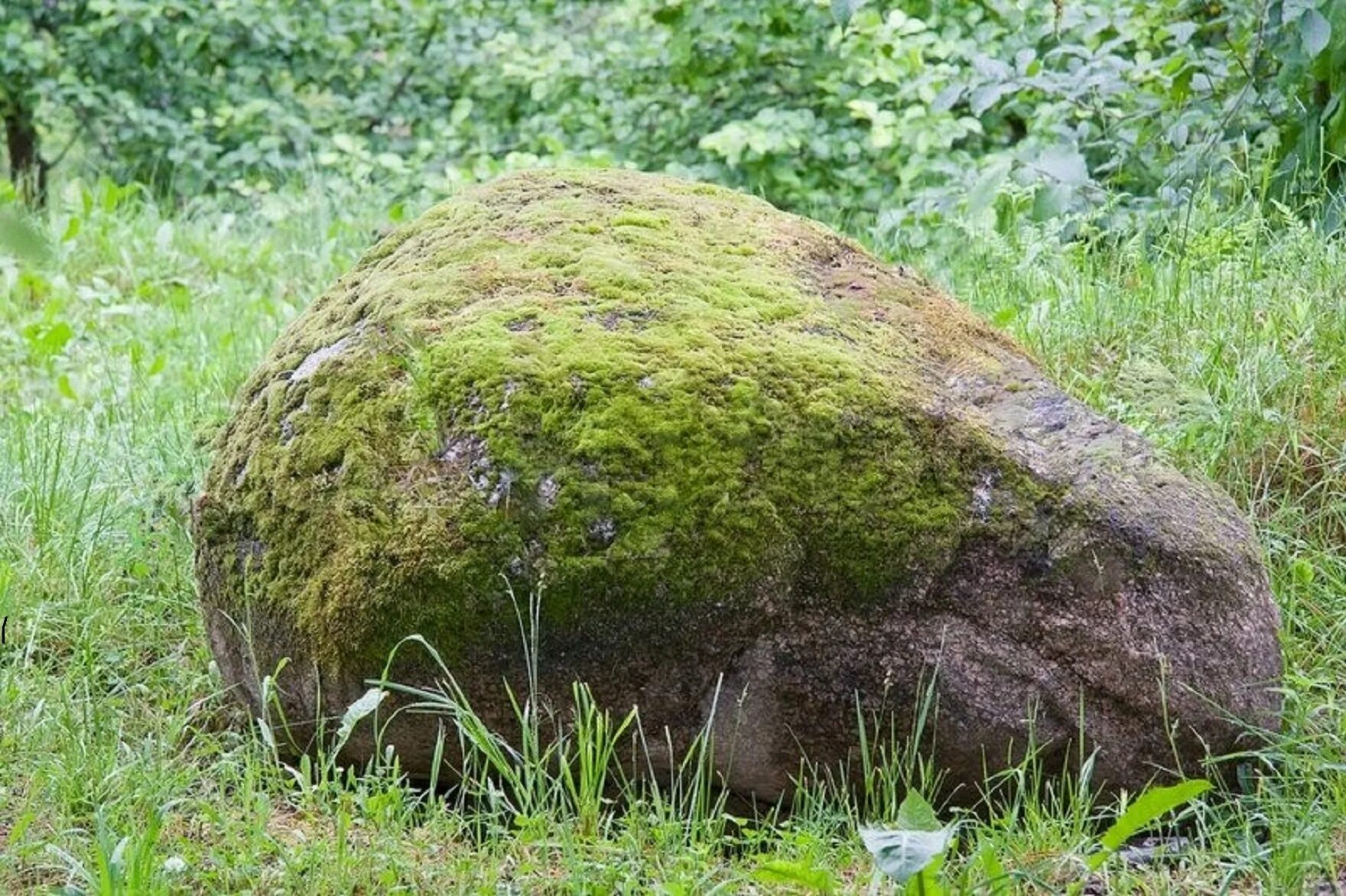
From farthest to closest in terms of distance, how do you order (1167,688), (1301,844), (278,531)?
(278,531) → (1167,688) → (1301,844)

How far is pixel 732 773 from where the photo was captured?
9.40 feet

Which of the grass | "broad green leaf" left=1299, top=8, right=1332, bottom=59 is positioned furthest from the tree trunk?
"broad green leaf" left=1299, top=8, right=1332, bottom=59

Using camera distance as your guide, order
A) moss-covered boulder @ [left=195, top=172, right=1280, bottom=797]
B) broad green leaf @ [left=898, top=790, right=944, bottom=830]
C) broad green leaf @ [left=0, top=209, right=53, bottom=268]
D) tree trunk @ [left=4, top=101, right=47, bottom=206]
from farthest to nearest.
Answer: tree trunk @ [left=4, top=101, right=47, bottom=206] → moss-covered boulder @ [left=195, top=172, right=1280, bottom=797] → broad green leaf @ [left=898, top=790, right=944, bottom=830] → broad green leaf @ [left=0, top=209, right=53, bottom=268]

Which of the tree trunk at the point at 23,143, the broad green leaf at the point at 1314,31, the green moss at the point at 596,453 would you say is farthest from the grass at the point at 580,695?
the tree trunk at the point at 23,143

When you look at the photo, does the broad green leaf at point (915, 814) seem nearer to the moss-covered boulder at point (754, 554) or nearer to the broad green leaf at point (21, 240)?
the moss-covered boulder at point (754, 554)

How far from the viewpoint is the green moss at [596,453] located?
2787 millimetres

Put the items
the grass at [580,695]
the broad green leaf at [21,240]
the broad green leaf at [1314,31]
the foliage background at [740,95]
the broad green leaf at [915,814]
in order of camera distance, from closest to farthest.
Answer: the broad green leaf at [21,240]
the broad green leaf at [915,814]
the grass at [580,695]
the broad green leaf at [1314,31]
the foliage background at [740,95]

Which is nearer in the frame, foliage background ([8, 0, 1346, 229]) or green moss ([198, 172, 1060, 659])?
green moss ([198, 172, 1060, 659])

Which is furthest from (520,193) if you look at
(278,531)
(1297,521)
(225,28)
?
(225,28)

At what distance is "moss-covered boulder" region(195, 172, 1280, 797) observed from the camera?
9.14 feet

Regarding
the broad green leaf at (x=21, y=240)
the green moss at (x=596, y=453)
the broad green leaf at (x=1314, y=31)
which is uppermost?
the broad green leaf at (x=21, y=240)

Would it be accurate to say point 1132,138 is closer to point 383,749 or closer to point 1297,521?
point 1297,521

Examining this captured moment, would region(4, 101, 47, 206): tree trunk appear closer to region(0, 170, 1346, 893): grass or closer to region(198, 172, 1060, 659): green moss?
region(0, 170, 1346, 893): grass

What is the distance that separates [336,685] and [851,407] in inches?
45.3
